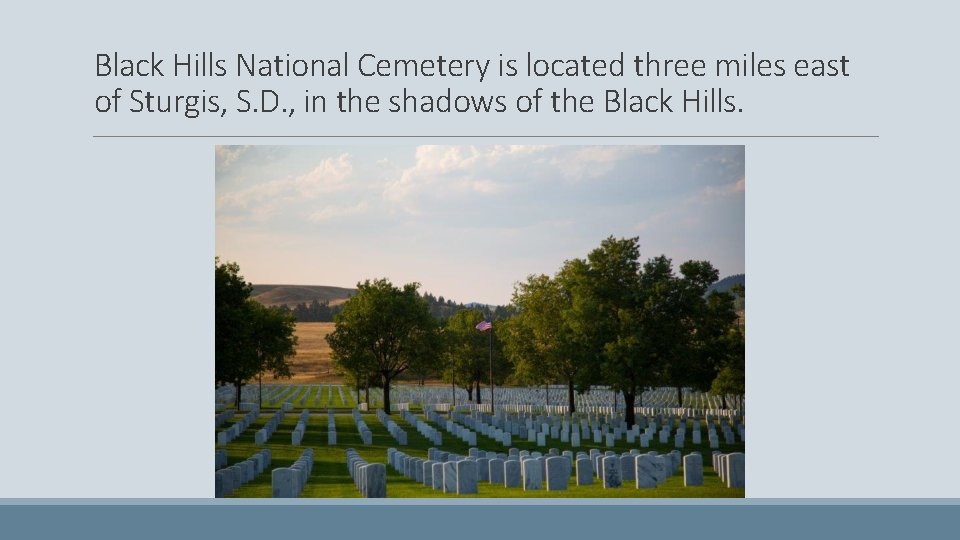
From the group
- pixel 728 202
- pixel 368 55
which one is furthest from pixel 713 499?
pixel 368 55

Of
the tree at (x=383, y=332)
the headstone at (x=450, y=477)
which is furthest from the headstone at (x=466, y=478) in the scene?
the tree at (x=383, y=332)

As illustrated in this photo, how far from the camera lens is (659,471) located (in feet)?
62.8

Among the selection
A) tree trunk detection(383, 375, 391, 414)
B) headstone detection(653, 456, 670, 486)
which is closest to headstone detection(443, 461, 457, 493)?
headstone detection(653, 456, 670, 486)

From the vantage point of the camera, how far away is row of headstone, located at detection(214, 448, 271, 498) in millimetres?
17672

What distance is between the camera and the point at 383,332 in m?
49.7

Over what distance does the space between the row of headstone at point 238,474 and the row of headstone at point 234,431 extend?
4.70 metres

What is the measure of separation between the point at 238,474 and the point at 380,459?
267 inches

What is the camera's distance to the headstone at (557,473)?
18.6m

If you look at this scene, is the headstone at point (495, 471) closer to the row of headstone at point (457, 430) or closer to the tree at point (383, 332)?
the row of headstone at point (457, 430)

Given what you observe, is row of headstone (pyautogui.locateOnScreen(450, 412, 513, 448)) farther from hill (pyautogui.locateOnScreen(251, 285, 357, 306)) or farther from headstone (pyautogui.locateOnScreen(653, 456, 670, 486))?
headstone (pyautogui.locateOnScreen(653, 456, 670, 486))

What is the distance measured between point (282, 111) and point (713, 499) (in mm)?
9691

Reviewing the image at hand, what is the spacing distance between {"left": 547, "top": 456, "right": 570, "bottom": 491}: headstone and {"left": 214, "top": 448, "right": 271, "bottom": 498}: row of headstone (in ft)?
18.2

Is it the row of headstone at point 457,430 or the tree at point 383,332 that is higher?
the tree at point 383,332

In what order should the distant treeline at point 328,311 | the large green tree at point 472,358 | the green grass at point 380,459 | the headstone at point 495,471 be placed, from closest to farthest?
the green grass at point 380,459 → the headstone at point 495,471 → the distant treeline at point 328,311 → the large green tree at point 472,358
